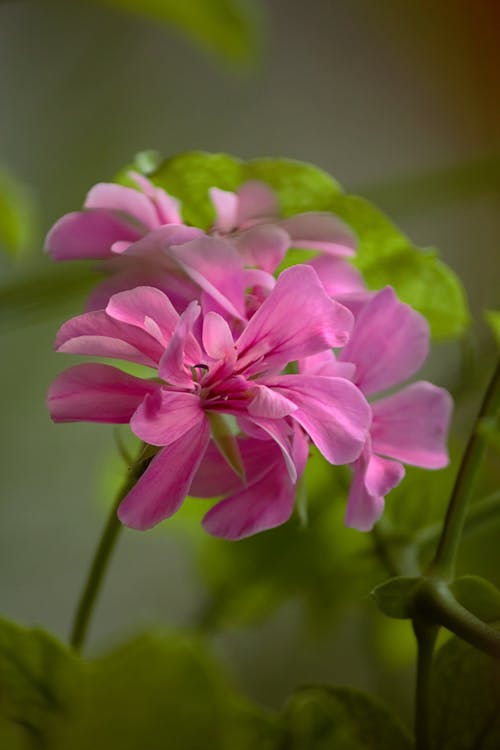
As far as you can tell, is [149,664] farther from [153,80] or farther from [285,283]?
[153,80]

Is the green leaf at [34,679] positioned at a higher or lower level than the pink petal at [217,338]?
lower

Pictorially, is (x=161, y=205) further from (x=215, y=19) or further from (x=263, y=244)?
(x=215, y=19)

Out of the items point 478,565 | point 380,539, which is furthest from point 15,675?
point 478,565

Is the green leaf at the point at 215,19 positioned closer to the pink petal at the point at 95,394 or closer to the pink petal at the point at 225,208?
the pink petal at the point at 225,208

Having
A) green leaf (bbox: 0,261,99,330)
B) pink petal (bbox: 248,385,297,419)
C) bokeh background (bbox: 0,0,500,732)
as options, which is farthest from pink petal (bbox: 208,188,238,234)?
bokeh background (bbox: 0,0,500,732)

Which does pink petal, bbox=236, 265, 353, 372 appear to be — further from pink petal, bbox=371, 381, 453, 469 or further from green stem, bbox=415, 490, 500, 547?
green stem, bbox=415, 490, 500, 547

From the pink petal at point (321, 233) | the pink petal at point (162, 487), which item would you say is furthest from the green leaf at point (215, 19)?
the pink petal at point (162, 487)
